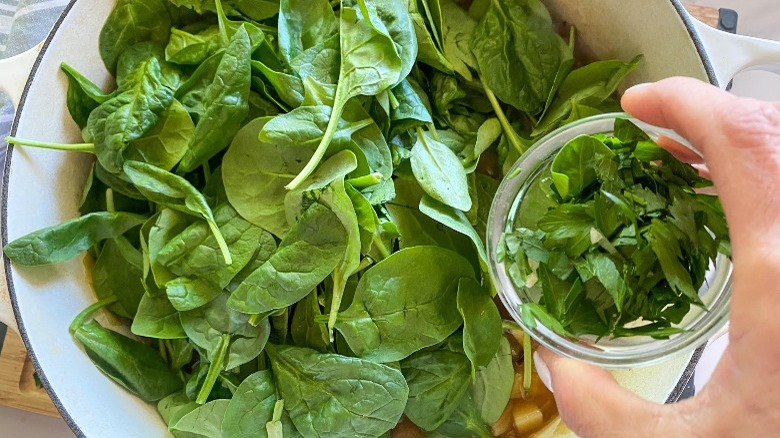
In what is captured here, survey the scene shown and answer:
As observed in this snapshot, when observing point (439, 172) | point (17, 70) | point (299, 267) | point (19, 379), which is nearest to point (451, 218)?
point (439, 172)

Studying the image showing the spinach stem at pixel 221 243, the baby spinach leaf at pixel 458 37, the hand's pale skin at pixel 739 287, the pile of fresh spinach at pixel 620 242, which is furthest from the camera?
the baby spinach leaf at pixel 458 37

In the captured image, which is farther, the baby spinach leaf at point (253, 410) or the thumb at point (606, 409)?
the baby spinach leaf at point (253, 410)

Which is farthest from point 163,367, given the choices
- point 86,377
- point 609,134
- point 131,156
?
point 609,134

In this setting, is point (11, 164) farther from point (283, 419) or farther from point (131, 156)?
point (283, 419)

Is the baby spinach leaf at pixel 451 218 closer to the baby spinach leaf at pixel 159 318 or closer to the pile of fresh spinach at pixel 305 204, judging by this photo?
the pile of fresh spinach at pixel 305 204

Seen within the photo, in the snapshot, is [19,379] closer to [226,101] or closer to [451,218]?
[226,101]

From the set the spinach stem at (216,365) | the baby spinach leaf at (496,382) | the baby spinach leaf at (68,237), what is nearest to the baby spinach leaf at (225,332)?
the spinach stem at (216,365)

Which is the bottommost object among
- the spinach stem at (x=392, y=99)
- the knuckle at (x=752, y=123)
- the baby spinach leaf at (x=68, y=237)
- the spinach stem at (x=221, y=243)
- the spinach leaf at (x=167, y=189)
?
the baby spinach leaf at (x=68, y=237)
